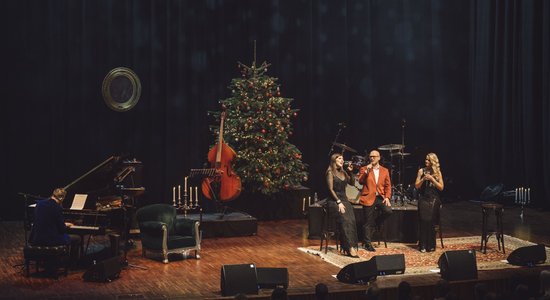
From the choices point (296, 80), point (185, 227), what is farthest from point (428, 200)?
point (296, 80)

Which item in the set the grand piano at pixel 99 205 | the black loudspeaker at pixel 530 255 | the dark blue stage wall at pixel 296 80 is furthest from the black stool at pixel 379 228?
the dark blue stage wall at pixel 296 80

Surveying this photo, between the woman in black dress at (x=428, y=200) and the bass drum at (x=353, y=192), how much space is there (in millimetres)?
1055

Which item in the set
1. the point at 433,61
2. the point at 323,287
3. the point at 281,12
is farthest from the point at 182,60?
the point at 323,287

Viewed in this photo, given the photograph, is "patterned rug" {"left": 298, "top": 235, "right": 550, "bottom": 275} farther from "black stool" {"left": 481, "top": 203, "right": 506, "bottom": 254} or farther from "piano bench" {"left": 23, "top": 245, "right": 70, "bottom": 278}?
"piano bench" {"left": 23, "top": 245, "right": 70, "bottom": 278}

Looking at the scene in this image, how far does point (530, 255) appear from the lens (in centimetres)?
992

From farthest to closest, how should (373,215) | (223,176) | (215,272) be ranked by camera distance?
(223,176) < (373,215) < (215,272)

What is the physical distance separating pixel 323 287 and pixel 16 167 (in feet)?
29.9

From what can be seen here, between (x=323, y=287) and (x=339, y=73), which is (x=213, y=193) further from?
(x=323, y=287)

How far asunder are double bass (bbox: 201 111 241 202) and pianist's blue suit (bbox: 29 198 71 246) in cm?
369

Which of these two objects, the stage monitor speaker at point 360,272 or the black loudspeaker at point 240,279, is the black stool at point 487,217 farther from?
the black loudspeaker at point 240,279

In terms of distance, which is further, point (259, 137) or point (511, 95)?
point (511, 95)

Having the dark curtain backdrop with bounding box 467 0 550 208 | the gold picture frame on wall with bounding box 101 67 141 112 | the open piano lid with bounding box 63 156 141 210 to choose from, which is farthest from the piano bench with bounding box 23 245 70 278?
the dark curtain backdrop with bounding box 467 0 550 208

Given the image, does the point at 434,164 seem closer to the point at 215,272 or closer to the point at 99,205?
the point at 215,272

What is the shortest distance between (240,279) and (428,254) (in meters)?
3.80
